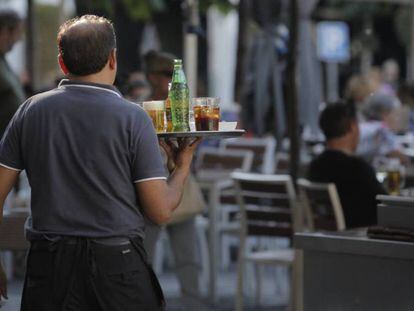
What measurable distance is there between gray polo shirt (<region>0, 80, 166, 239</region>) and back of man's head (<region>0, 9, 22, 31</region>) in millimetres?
4321

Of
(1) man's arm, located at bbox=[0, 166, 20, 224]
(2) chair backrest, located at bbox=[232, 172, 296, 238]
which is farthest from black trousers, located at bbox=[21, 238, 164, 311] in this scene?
(2) chair backrest, located at bbox=[232, 172, 296, 238]

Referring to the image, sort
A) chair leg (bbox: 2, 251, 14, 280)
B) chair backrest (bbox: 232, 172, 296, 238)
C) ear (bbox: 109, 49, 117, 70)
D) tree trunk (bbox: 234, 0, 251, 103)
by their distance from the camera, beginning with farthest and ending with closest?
1. tree trunk (bbox: 234, 0, 251, 103)
2. chair leg (bbox: 2, 251, 14, 280)
3. chair backrest (bbox: 232, 172, 296, 238)
4. ear (bbox: 109, 49, 117, 70)

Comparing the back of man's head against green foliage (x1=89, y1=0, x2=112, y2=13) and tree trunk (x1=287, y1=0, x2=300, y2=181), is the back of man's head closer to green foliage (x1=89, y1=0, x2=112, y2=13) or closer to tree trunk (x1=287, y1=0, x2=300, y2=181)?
tree trunk (x1=287, y1=0, x2=300, y2=181)

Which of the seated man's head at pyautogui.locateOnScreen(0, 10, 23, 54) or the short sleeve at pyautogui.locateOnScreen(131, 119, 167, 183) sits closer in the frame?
the short sleeve at pyautogui.locateOnScreen(131, 119, 167, 183)

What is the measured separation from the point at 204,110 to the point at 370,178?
9.24 feet

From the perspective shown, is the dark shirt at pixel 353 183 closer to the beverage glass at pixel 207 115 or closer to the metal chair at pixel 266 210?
the metal chair at pixel 266 210

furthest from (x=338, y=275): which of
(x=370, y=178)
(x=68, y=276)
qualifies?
(x=370, y=178)

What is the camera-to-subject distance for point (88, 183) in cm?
406

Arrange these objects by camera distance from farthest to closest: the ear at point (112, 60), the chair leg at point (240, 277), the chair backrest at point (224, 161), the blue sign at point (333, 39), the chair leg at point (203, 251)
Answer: the blue sign at point (333, 39)
the chair backrest at point (224, 161)
the chair leg at point (203, 251)
the chair leg at point (240, 277)
the ear at point (112, 60)

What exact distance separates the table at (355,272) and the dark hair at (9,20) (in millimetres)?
3738

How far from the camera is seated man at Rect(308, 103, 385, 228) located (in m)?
7.09

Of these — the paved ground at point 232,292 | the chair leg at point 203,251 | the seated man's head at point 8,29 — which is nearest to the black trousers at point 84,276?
the seated man's head at point 8,29

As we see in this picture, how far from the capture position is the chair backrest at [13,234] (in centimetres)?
542

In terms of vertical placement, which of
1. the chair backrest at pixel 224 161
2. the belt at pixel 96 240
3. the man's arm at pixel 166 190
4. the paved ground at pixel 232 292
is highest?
the man's arm at pixel 166 190
